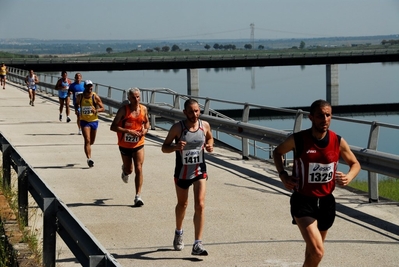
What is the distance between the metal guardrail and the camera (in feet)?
18.7

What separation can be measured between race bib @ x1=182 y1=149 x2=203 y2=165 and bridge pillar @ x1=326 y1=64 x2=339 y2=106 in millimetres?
101307

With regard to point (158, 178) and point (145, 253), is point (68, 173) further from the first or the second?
point (145, 253)

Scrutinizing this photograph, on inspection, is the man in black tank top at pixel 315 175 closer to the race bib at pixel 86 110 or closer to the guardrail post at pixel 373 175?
the guardrail post at pixel 373 175

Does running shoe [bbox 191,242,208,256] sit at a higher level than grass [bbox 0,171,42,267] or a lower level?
lower

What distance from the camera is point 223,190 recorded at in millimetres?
14070

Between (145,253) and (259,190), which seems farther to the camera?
(259,190)

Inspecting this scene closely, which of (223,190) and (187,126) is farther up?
(187,126)

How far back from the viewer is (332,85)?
11725cm

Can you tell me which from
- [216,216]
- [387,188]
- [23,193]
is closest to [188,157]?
[23,193]

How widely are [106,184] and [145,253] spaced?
5.51m

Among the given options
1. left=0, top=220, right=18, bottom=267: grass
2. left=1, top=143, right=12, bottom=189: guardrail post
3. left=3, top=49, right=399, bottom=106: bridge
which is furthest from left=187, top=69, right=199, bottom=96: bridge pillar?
left=0, top=220, right=18, bottom=267: grass

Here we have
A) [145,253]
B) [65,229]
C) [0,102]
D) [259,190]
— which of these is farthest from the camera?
[0,102]

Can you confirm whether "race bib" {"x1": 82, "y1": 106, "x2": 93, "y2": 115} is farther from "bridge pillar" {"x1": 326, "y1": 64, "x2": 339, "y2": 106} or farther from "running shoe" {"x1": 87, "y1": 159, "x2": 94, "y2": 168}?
"bridge pillar" {"x1": 326, "y1": 64, "x2": 339, "y2": 106}

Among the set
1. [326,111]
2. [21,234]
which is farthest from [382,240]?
[21,234]
